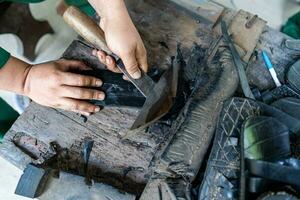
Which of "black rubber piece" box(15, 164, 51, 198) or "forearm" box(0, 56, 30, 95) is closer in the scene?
"black rubber piece" box(15, 164, 51, 198)

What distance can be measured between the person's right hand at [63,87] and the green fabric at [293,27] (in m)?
0.78

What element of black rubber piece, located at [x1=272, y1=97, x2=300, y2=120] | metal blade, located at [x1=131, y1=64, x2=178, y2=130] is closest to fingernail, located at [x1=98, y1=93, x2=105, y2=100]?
metal blade, located at [x1=131, y1=64, x2=178, y2=130]

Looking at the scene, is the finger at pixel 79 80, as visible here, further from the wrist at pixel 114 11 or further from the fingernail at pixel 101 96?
the wrist at pixel 114 11

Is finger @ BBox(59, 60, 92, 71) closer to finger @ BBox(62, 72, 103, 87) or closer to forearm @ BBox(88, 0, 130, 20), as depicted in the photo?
finger @ BBox(62, 72, 103, 87)

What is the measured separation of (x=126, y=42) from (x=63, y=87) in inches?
7.7

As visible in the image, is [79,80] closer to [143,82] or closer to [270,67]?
[143,82]

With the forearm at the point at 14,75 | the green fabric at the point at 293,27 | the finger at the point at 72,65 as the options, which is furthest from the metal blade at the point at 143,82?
the green fabric at the point at 293,27

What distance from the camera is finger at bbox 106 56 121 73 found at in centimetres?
92

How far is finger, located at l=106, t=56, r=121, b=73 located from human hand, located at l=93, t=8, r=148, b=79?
3 cm

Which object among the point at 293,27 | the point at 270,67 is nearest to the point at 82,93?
the point at 270,67

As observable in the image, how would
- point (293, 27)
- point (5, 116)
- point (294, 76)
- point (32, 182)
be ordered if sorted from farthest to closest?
point (293, 27)
point (5, 116)
point (294, 76)
point (32, 182)

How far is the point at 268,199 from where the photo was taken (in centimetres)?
75

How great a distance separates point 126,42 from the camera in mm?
871

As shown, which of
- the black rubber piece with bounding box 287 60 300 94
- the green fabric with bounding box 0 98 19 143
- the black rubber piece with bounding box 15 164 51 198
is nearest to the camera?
the black rubber piece with bounding box 15 164 51 198
